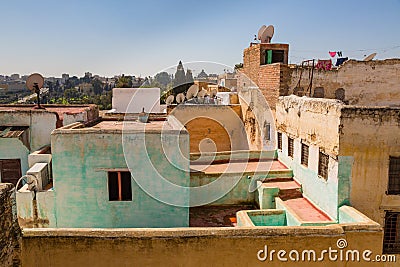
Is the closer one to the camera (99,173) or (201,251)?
(201,251)

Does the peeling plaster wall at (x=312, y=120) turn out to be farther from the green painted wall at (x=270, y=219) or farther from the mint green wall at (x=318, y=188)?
the green painted wall at (x=270, y=219)

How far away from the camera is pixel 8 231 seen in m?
5.70

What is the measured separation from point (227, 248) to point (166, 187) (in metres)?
2.72

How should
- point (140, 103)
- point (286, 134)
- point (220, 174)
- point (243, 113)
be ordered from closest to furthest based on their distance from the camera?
point (220, 174) → point (286, 134) → point (243, 113) → point (140, 103)

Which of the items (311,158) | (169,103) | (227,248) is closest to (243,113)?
(169,103)

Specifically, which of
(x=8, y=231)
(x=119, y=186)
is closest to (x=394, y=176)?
(x=119, y=186)

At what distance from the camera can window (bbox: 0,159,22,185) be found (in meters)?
10.8

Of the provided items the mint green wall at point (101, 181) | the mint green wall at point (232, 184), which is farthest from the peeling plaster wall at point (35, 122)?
the mint green wall at point (232, 184)

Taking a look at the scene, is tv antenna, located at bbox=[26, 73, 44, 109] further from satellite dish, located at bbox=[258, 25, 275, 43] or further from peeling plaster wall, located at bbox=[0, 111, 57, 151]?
satellite dish, located at bbox=[258, 25, 275, 43]

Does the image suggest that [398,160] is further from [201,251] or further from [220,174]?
[201,251]

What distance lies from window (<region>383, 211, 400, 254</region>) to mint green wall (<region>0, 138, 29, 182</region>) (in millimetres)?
11217

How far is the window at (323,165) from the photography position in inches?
412

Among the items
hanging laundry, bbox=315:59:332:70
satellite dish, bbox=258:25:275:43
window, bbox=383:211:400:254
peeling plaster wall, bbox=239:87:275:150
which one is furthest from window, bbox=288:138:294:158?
satellite dish, bbox=258:25:275:43

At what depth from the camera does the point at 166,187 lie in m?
9.26
